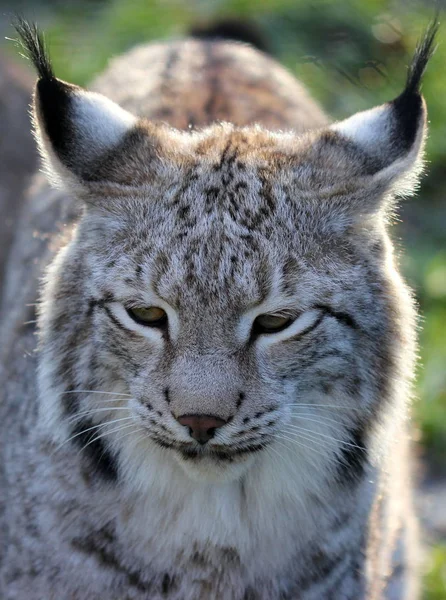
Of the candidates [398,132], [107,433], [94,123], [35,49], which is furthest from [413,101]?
[107,433]

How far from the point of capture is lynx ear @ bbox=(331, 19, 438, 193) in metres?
3.08

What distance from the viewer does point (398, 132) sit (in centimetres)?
315

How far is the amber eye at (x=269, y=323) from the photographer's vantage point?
2875 millimetres

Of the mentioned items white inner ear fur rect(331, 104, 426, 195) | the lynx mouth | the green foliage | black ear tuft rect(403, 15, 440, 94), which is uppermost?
black ear tuft rect(403, 15, 440, 94)

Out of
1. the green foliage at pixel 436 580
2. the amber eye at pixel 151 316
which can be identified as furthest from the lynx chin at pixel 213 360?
the green foliage at pixel 436 580

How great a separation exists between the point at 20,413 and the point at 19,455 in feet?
0.57

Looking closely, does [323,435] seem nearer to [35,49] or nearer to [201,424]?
[201,424]

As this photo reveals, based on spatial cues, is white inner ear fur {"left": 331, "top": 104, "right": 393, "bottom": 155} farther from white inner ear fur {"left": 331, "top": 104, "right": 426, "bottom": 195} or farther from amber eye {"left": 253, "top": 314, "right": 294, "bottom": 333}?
amber eye {"left": 253, "top": 314, "right": 294, "bottom": 333}

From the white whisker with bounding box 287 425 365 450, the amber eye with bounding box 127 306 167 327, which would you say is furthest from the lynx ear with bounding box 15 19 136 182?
the white whisker with bounding box 287 425 365 450

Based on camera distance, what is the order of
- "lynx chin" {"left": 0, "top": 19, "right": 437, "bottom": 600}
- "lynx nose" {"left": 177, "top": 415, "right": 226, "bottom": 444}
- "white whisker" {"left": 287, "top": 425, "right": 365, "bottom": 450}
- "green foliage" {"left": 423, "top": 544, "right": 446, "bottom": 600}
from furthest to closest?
"green foliage" {"left": 423, "top": 544, "right": 446, "bottom": 600}
"white whisker" {"left": 287, "top": 425, "right": 365, "bottom": 450}
"lynx chin" {"left": 0, "top": 19, "right": 437, "bottom": 600}
"lynx nose" {"left": 177, "top": 415, "right": 226, "bottom": 444}

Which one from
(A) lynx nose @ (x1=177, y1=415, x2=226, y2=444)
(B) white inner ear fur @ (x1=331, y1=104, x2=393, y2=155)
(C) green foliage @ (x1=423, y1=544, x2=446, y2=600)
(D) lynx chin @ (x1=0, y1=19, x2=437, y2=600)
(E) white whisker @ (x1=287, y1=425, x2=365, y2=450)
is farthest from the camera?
(C) green foliage @ (x1=423, y1=544, x2=446, y2=600)

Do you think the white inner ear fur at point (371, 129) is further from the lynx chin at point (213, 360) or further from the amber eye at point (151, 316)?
the amber eye at point (151, 316)

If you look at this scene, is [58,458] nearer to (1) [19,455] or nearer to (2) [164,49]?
(1) [19,455]

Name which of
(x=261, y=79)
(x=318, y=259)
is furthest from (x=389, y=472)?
(x=261, y=79)
